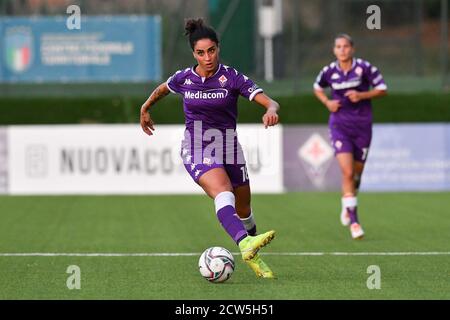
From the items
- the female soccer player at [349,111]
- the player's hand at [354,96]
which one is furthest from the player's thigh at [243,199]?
the player's hand at [354,96]

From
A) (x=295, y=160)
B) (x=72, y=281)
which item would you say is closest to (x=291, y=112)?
(x=295, y=160)

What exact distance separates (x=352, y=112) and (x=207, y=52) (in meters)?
4.67

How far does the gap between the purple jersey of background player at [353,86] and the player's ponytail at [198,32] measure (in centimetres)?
453

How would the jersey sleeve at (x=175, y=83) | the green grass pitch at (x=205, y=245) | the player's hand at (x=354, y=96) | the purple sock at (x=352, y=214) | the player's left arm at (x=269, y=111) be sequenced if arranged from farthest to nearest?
the player's hand at (x=354, y=96)
the purple sock at (x=352, y=214)
the jersey sleeve at (x=175, y=83)
the player's left arm at (x=269, y=111)
the green grass pitch at (x=205, y=245)

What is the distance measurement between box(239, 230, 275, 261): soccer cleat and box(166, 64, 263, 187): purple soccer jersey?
88 centimetres

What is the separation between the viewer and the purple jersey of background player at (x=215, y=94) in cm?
1034

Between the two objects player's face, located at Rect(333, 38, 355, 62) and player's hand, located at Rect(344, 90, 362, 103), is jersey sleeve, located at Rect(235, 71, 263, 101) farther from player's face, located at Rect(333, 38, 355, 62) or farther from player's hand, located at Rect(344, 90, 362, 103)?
player's face, located at Rect(333, 38, 355, 62)

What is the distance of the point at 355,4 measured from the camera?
24.3 metres

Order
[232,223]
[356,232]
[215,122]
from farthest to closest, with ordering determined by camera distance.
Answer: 1. [356,232]
2. [215,122]
3. [232,223]

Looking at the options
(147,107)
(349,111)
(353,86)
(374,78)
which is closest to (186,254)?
(147,107)

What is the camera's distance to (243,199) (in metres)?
10.9

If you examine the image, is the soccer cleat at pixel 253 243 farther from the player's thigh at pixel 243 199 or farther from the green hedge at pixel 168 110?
the green hedge at pixel 168 110

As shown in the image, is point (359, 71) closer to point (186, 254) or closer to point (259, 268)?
point (186, 254)

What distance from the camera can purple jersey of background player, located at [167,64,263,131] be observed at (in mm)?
10336
